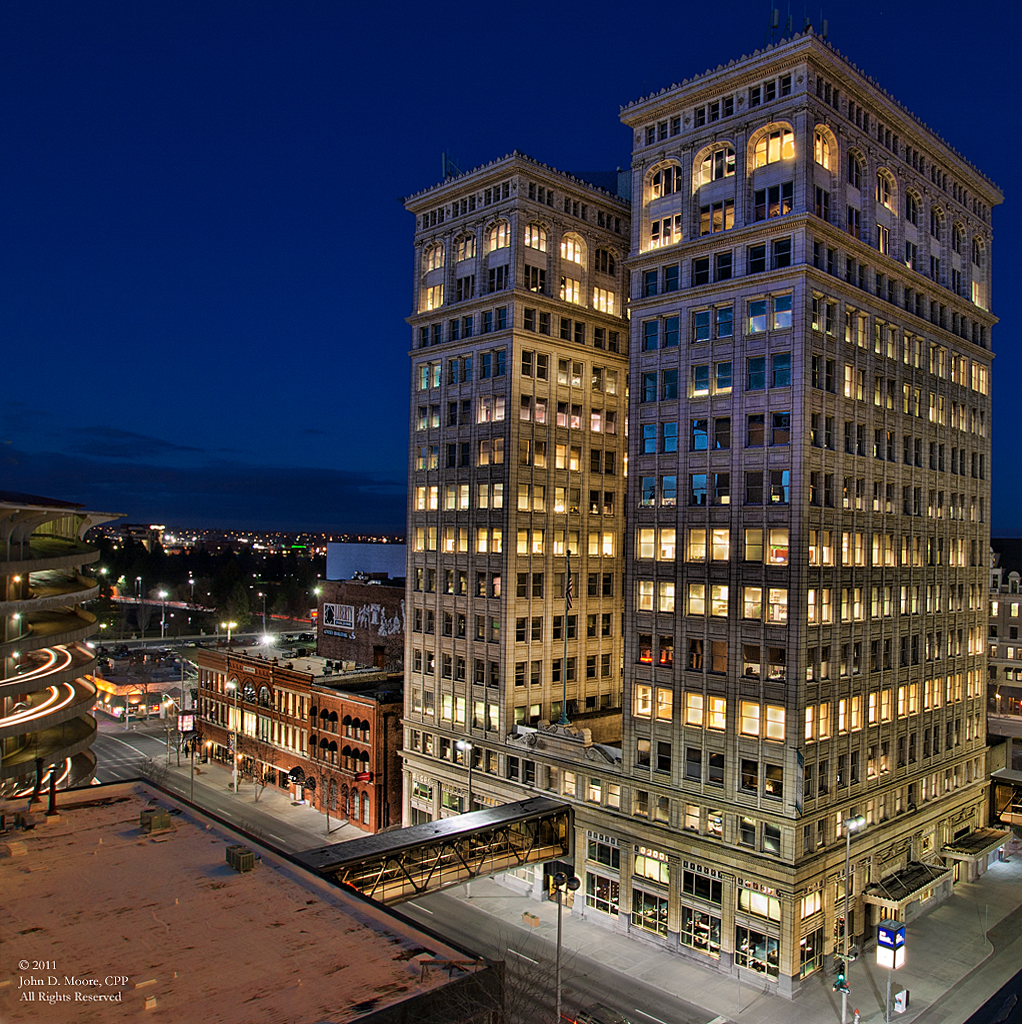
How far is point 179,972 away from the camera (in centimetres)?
2767

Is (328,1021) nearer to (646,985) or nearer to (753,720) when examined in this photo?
(646,985)

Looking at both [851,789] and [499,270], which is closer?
[851,789]

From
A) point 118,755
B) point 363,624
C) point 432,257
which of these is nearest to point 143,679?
point 118,755

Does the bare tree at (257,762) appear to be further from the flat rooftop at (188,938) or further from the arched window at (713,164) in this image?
the arched window at (713,164)

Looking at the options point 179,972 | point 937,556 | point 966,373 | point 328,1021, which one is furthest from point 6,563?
point 966,373

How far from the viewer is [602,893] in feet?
199

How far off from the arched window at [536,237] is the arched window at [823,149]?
24494mm

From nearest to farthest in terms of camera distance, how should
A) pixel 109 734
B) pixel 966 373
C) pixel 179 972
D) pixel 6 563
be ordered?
1. pixel 179 972
2. pixel 6 563
3. pixel 966 373
4. pixel 109 734

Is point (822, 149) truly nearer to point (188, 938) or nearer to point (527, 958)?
point (527, 958)

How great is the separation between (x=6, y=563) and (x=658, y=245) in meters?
47.3

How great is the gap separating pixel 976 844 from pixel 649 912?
1090 inches

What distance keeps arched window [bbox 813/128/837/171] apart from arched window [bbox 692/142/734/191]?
5.38m

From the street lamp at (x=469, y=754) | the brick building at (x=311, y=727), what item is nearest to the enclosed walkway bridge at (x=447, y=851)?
the street lamp at (x=469, y=754)

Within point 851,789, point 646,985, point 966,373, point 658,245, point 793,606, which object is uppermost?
point 658,245
